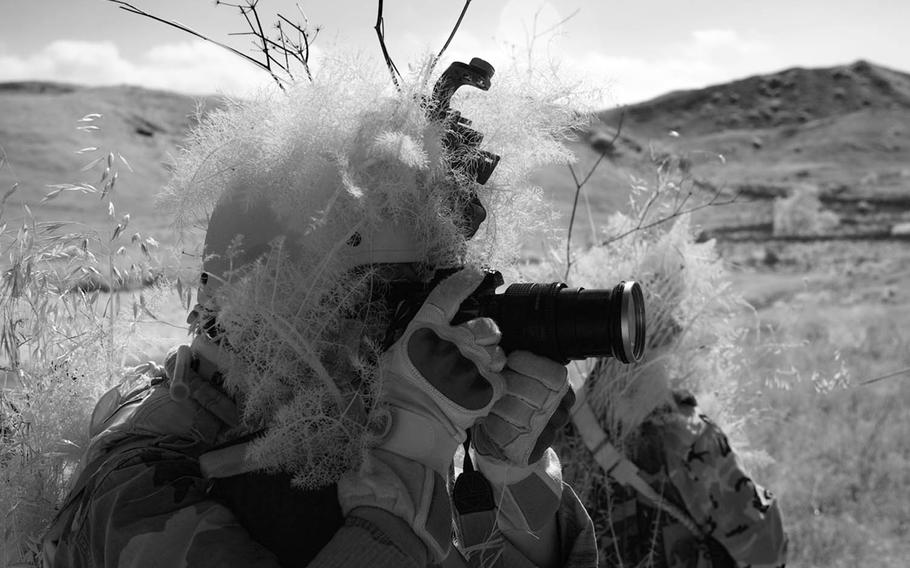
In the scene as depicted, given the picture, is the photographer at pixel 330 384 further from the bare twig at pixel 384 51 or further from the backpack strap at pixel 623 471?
the backpack strap at pixel 623 471

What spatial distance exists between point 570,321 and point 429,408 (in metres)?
0.29

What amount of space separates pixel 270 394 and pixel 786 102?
234 ft

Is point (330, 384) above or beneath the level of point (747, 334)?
above

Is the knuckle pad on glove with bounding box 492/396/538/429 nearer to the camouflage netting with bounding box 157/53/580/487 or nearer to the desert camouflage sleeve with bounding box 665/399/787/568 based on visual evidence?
the camouflage netting with bounding box 157/53/580/487

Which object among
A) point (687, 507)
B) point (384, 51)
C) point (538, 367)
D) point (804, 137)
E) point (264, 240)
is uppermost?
point (384, 51)

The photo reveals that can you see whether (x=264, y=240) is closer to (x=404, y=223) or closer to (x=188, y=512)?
(x=404, y=223)

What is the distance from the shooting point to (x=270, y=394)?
1355mm

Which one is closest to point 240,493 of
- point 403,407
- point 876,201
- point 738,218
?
point 403,407

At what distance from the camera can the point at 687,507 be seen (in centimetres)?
266

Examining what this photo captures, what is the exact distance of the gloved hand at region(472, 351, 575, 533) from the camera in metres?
1.35

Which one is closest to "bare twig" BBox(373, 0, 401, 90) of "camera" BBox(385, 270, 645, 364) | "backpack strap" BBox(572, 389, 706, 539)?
"camera" BBox(385, 270, 645, 364)

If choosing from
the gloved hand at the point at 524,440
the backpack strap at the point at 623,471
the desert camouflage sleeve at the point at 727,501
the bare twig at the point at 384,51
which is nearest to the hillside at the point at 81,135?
the backpack strap at the point at 623,471

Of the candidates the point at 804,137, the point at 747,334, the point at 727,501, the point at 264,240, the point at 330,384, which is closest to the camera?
the point at 330,384

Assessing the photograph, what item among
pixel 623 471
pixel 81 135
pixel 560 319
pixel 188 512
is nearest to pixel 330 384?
pixel 188 512
